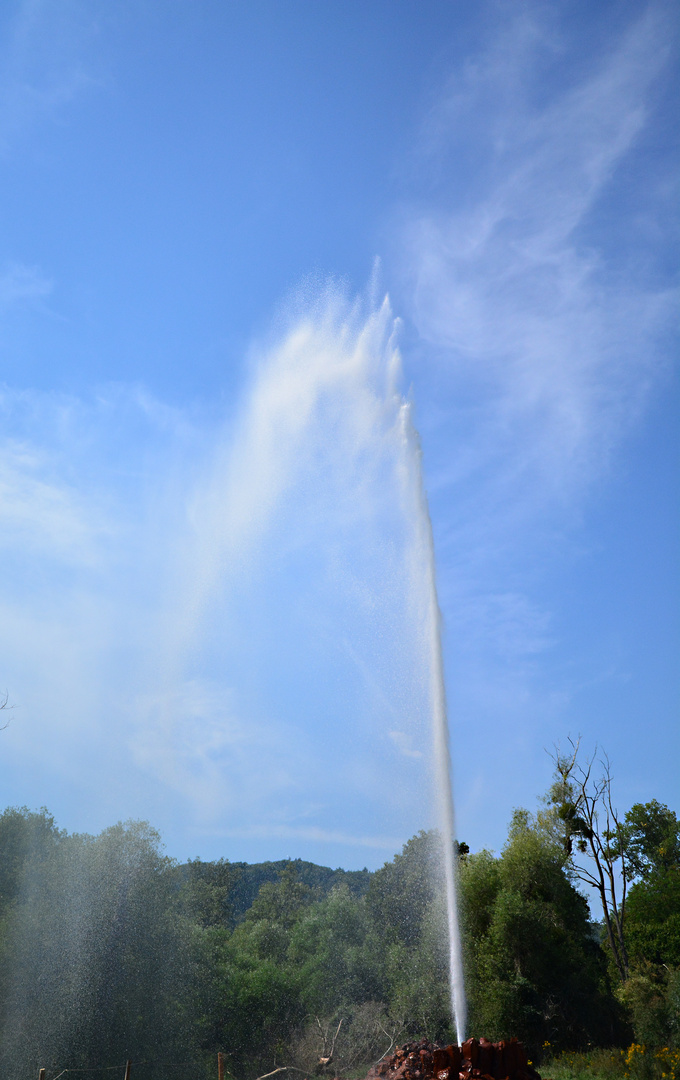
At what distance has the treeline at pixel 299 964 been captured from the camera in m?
21.9

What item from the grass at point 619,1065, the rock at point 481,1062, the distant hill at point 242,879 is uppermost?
the distant hill at point 242,879

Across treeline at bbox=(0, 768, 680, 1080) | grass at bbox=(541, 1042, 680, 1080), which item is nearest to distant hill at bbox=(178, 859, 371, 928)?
treeline at bbox=(0, 768, 680, 1080)

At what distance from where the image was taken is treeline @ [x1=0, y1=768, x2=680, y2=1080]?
863 inches

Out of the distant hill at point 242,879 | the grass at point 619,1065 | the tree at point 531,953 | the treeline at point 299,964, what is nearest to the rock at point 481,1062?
the treeline at point 299,964

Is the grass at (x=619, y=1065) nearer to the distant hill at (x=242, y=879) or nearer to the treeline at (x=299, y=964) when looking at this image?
the treeline at (x=299, y=964)

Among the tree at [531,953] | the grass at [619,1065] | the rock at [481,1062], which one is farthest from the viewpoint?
the tree at [531,953]

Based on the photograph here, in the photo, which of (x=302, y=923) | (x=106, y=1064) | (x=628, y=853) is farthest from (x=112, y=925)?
(x=628, y=853)

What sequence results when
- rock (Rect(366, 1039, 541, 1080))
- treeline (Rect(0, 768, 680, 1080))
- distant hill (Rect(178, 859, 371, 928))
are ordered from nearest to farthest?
rock (Rect(366, 1039, 541, 1080)), treeline (Rect(0, 768, 680, 1080)), distant hill (Rect(178, 859, 371, 928))

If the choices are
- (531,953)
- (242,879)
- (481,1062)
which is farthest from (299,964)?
(242,879)

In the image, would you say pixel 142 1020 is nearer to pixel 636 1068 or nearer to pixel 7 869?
pixel 7 869

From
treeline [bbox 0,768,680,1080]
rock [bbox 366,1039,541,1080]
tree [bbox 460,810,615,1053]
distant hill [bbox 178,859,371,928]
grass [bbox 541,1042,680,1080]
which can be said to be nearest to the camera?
rock [bbox 366,1039,541,1080]

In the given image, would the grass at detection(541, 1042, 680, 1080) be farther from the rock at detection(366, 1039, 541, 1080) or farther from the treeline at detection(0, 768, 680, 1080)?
the rock at detection(366, 1039, 541, 1080)

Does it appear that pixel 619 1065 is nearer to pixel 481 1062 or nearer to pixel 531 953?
pixel 531 953

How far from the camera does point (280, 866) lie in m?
66.0
